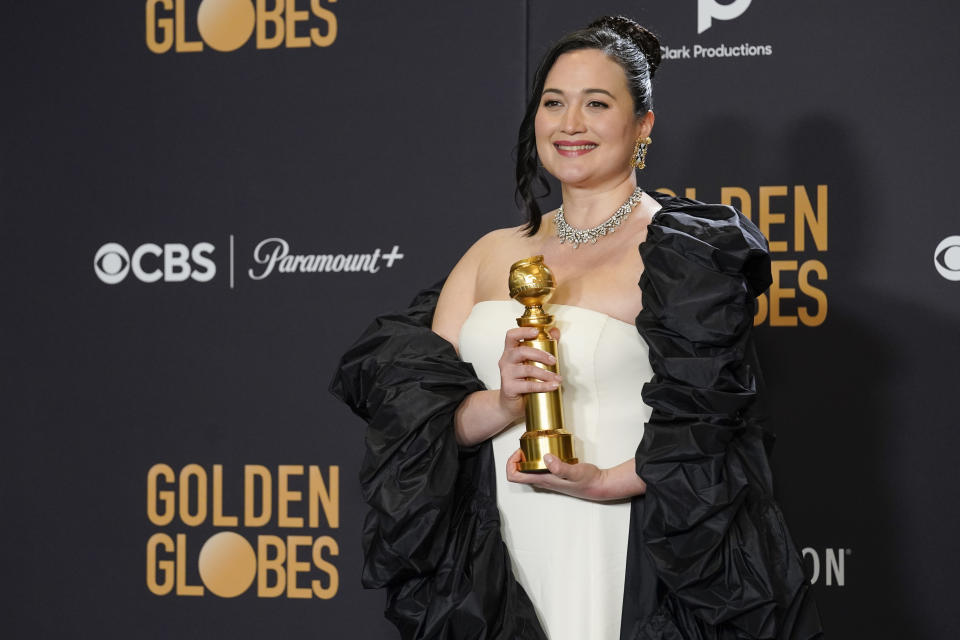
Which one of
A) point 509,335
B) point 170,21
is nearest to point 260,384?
point 170,21

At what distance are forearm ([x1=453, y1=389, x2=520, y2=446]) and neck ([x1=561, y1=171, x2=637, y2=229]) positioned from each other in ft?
1.35

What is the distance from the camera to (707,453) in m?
2.03

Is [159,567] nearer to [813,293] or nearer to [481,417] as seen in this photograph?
[481,417]

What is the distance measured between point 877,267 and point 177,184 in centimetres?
213

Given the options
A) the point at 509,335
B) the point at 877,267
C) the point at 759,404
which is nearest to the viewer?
the point at 509,335

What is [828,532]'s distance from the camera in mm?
3193

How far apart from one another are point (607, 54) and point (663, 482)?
860 millimetres

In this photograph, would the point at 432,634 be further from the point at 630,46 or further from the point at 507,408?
the point at 630,46

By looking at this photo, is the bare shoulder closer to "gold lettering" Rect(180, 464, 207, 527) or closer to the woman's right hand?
the woman's right hand

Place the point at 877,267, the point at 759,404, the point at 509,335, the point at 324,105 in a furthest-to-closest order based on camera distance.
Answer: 1. the point at 324,105
2. the point at 877,267
3. the point at 759,404
4. the point at 509,335

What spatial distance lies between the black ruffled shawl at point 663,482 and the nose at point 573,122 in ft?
0.79

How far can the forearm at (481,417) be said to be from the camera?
2.18 m

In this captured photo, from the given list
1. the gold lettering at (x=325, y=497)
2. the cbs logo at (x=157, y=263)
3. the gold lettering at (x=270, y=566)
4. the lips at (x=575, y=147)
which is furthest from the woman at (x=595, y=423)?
the cbs logo at (x=157, y=263)

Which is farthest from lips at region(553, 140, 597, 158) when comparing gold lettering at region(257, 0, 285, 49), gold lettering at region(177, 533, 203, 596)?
gold lettering at region(177, 533, 203, 596)
